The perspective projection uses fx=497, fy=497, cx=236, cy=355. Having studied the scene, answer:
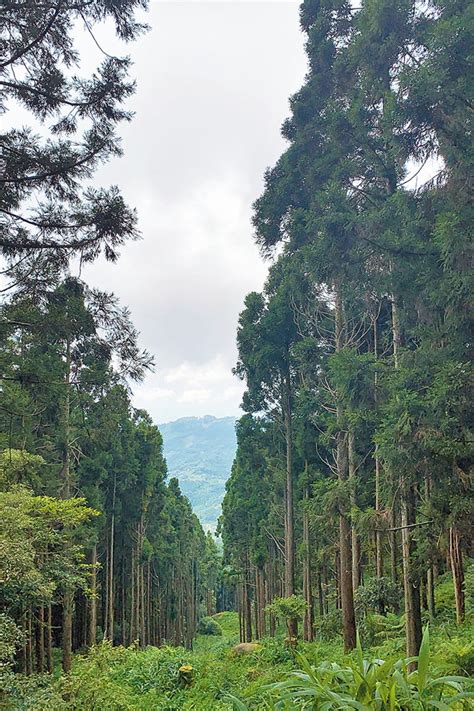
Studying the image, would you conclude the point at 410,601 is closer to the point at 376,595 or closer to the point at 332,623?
the point at 376,595

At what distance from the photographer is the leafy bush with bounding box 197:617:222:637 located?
46.5 meters

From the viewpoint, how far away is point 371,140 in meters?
8.66

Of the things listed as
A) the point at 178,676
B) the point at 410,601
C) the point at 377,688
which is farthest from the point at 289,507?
the point at 377,688

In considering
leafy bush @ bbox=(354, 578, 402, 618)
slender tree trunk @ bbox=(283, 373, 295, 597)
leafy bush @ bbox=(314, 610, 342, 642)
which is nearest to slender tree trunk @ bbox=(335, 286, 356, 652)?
leafy bush @ bbox=(354, 578, 402, 618)

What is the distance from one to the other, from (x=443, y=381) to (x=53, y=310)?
188 inches

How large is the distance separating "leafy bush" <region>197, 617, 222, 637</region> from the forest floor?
34397mm

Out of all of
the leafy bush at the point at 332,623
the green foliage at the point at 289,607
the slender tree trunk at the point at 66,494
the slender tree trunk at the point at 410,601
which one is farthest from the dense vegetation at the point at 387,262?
the slender tree trunk at the point at 66,494

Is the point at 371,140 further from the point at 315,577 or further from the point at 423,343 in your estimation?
the point at 315,577

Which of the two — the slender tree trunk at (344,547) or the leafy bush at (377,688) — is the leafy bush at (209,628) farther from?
the leafy bush at (377,688)

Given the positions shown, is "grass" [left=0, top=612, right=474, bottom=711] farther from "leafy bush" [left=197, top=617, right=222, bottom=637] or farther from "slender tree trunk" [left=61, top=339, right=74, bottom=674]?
"leafy bush" [left=197, top=617, right=222, bottom=637]

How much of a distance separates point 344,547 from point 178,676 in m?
5.38

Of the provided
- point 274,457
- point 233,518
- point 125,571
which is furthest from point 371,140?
point 125,571

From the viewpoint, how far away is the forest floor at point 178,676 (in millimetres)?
6274

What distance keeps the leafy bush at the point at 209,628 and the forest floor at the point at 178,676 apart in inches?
1354
